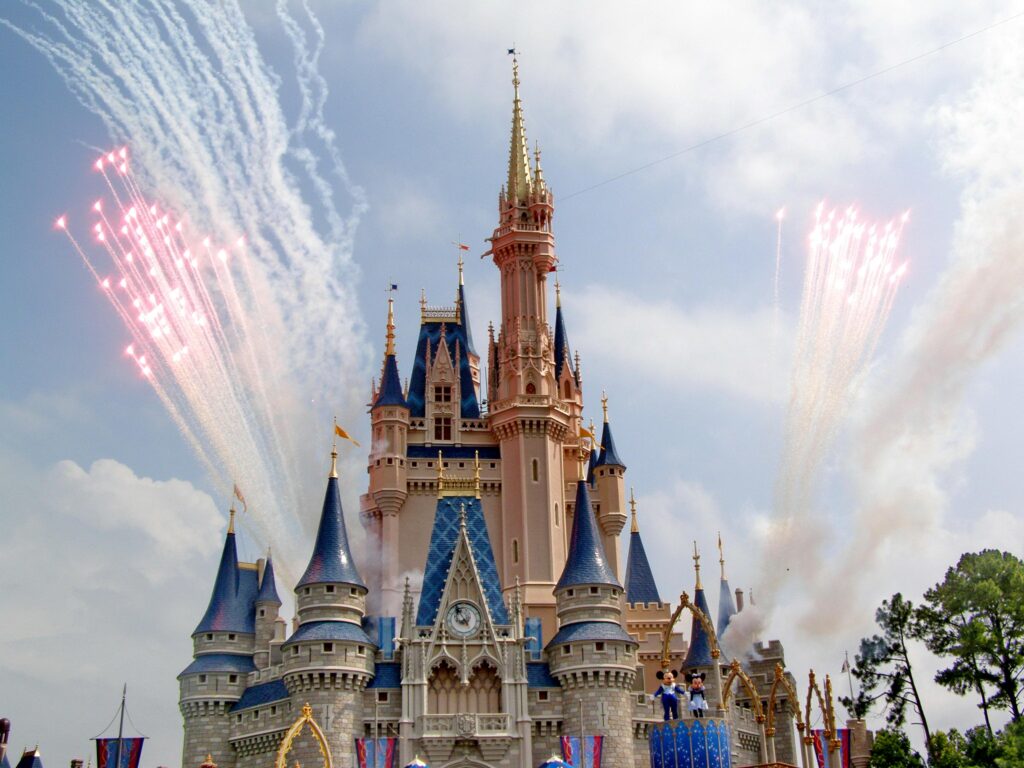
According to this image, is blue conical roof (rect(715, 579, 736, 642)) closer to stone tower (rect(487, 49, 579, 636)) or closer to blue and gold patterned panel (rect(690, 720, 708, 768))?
stone tower (rect(487, 49, 579, 636))

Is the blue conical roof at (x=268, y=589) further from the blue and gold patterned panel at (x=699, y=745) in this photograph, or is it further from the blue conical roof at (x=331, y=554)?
the blue and gold patterned panel at (x=699, y=745)

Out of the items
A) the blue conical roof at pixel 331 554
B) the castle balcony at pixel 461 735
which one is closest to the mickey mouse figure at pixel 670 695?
the castle balcony at pixel 461 735

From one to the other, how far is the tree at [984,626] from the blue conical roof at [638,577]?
16398 mm

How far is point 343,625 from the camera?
2132 inches

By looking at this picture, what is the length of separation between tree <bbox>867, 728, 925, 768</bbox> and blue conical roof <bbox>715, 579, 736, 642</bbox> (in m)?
19.2

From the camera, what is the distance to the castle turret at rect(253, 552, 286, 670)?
57.3 m

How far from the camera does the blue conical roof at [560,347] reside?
76312 millimetres

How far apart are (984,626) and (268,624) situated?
106 ft

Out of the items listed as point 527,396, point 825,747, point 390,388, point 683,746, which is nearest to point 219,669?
point 390,388

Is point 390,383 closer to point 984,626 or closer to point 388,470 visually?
point 388,470

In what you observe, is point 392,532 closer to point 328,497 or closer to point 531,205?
point 328,497

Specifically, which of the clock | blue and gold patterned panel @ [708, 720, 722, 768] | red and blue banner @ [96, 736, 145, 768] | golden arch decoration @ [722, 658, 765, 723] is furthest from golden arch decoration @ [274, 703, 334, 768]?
red and blue banner @ [96, 736, 145, 768]

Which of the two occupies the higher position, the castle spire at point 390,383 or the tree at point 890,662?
the castle spire at point 390,383

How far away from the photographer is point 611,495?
232 feet
